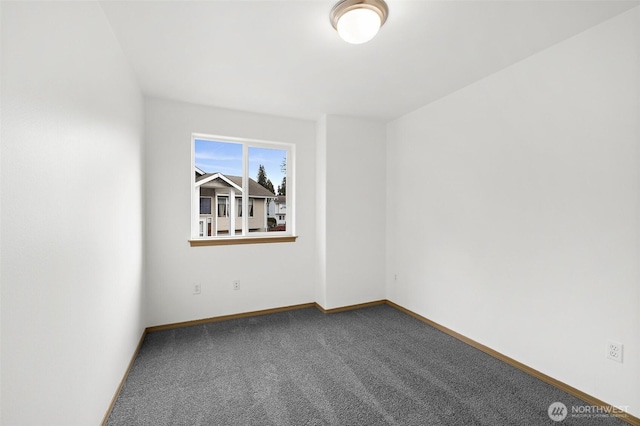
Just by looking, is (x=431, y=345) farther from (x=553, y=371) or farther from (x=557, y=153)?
(x=557, y=153)

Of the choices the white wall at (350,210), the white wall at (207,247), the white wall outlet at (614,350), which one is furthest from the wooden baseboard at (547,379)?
the white wall at (207,247)

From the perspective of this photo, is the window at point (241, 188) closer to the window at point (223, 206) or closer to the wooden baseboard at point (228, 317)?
the window at point (223, 206)

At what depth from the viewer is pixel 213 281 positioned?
3326 millimetres

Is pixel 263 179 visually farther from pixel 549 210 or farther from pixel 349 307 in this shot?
pixel 549 210

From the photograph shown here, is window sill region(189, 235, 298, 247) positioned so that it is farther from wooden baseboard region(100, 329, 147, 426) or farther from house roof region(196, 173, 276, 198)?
wooden baseboard region(100, 329, 147, 426)

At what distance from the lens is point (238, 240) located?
3.42 m

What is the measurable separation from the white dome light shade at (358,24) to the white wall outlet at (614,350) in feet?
8.09

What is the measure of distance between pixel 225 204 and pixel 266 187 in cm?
56

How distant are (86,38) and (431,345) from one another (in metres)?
3.36

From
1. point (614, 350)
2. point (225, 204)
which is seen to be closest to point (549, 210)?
point (614, 350)

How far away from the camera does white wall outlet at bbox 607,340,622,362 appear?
180 cm

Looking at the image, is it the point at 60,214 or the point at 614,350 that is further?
the point at 614,350

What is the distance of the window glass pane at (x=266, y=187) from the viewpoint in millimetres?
3678

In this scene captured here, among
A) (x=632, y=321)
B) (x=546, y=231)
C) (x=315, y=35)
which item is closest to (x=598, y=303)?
(x=632, y=321)
